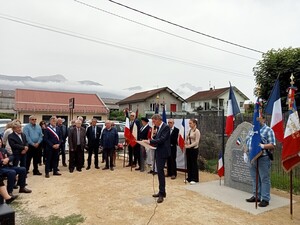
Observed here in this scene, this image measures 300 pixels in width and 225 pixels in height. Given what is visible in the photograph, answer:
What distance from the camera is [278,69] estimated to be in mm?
15336

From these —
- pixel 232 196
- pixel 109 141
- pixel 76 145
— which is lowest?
pixel 232 196

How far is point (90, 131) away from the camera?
33.1 ft

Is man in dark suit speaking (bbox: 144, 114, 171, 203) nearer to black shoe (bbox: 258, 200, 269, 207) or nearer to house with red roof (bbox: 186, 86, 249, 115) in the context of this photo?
black shoe (bbox: 258, 200, 269, 207)

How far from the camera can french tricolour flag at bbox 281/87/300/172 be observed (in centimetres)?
491

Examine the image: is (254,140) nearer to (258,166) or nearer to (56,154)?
(258,166)

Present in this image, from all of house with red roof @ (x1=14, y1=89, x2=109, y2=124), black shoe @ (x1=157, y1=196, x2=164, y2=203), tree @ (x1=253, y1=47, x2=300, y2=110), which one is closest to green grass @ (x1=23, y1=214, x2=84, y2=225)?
black shoe @ (x1=157, y1=196, x2=164, y2=203)

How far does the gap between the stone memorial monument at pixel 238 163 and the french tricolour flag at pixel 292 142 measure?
1435 mm

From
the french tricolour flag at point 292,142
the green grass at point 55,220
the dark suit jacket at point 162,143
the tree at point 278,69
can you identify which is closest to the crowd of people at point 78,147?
the dark suit jacket at point 162,143

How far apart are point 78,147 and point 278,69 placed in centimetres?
1173

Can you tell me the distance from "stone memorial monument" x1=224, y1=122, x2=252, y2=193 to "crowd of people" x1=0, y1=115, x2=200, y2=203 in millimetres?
899

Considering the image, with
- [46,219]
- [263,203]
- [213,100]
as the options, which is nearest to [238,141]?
[263,203]

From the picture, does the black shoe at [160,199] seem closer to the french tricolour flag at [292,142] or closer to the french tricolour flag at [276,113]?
the french tricolour flag at [292,142]

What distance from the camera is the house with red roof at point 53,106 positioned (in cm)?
3111

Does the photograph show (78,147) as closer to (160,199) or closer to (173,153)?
(173,153)
